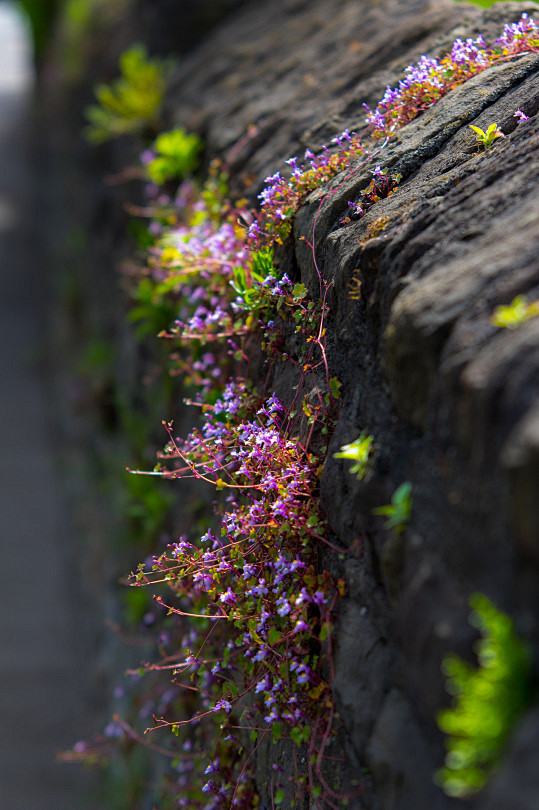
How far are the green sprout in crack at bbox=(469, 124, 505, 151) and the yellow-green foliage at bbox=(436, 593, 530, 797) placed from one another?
5.23ft

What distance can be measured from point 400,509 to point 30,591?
191 inches

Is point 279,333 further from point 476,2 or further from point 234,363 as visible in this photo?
point 476,2

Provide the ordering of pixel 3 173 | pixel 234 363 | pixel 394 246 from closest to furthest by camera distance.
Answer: pixel 394 246 → pixel 234 363 → pixel 3 173

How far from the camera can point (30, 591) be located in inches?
219

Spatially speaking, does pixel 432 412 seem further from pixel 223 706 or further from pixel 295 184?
pixel 295 184

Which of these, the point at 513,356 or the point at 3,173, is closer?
the point at 513,356

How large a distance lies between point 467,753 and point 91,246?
249 inches

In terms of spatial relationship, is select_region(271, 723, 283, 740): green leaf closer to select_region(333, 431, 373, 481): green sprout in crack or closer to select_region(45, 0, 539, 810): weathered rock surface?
select_region(45, 0, 539, 810): weathered rock surface

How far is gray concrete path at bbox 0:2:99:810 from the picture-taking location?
14.0 ft

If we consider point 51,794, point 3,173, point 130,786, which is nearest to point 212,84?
point 130,786

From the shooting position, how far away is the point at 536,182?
181 centimetres

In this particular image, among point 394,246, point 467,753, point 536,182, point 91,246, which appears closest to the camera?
point 467,753

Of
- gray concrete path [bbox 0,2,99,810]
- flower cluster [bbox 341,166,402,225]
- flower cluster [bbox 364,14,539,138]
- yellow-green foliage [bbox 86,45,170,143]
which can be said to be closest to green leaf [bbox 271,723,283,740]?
flower cluster [bbox 341,166,402,225]

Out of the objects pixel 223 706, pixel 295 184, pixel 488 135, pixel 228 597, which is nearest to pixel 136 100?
pixel 295 184
